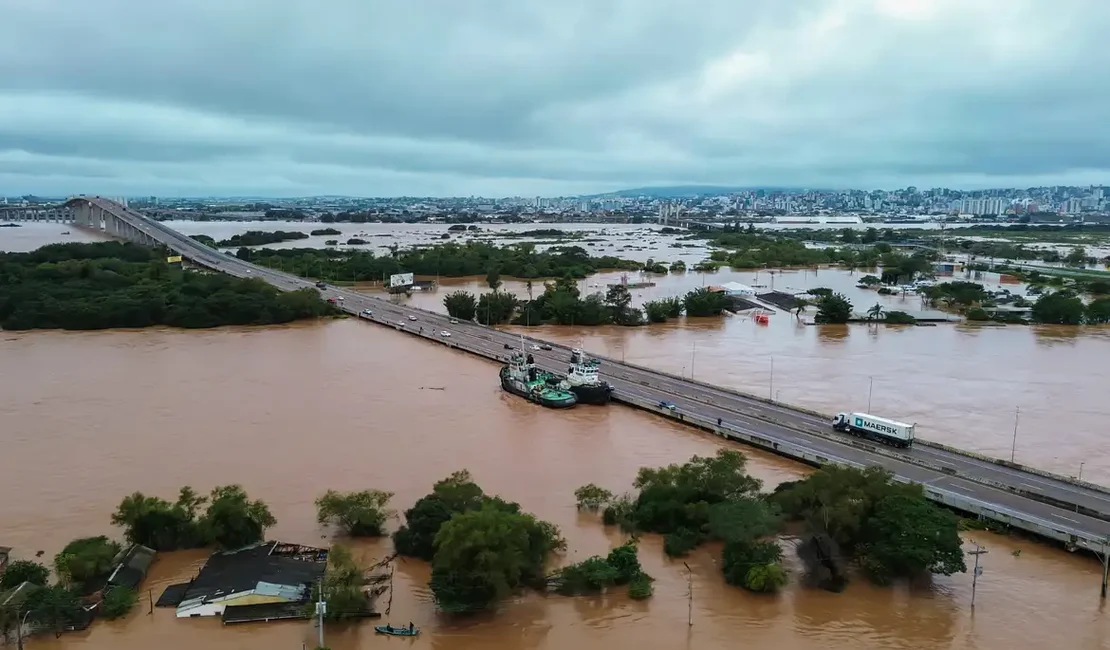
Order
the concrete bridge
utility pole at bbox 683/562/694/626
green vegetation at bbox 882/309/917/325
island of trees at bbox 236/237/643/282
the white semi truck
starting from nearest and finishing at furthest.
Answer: utility pole at bbox 683/562/694/626, the concrete bridge, the white semi truck, green vegetation at bbox 882/309/917/325, island of trees at bbox 236/237/643/282

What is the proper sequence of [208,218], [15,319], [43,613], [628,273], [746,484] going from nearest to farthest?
[43,613], [746,484], [15,319], [628,273], [208,218]

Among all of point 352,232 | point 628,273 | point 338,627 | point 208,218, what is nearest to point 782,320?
point 628,273

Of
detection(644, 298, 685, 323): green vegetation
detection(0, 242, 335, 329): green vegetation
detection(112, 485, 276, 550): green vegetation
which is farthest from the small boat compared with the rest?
detection(644, 298, 685, 323): green vegetation

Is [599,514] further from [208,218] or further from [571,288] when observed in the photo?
[208,218]

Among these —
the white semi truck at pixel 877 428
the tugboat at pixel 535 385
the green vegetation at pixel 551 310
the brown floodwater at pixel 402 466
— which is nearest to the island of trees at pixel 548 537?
the brown floodwater at pixel 402 466

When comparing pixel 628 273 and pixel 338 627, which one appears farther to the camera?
pixel 628 273

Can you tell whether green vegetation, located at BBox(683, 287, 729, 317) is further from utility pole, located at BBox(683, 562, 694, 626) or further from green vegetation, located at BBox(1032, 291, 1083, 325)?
utility pole, located at BBox(683, 562, 694, 626)

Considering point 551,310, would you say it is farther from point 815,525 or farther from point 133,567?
point 133,567
